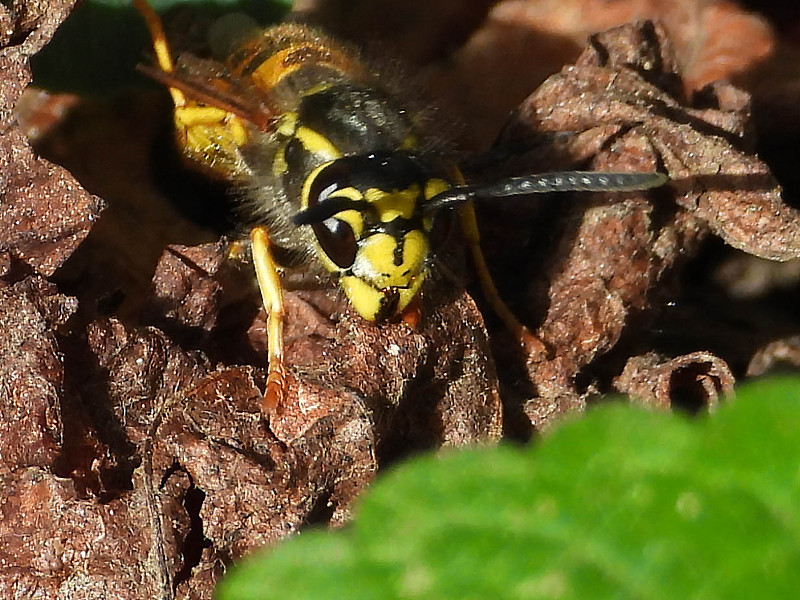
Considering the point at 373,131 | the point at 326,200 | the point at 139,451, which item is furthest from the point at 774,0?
the point at 139,451

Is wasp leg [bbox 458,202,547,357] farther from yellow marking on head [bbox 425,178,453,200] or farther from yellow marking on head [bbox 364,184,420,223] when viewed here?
yellow marking on head [bbox 364,184,420,223]

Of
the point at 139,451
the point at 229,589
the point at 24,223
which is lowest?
the point at 139,451

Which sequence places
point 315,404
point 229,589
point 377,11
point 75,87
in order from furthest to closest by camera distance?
1. point 377,11
2. point 75,87
3. point 315,404
4. point 229,589

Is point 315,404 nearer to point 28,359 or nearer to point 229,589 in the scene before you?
point 28,359

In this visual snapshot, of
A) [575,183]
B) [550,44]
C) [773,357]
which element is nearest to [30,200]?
[575,183]

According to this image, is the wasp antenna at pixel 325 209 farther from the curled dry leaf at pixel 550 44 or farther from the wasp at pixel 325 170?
the curled dry leaf at pixel 550 44

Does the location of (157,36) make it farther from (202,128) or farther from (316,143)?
(316,143)

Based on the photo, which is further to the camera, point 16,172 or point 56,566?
point 16,172
